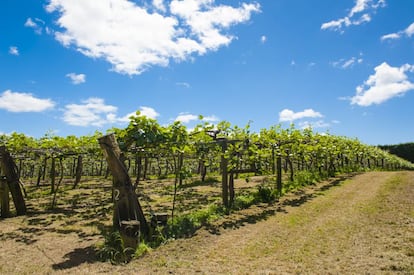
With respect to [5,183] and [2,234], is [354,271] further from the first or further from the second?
[5,183]

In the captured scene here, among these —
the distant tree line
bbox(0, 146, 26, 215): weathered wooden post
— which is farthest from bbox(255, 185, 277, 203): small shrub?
the distant tree line

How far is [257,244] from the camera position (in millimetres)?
5441

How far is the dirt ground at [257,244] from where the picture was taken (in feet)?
14.3

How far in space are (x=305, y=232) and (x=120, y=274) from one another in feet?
14.2

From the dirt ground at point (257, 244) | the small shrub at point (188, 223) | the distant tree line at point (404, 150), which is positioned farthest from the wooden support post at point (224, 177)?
the distant tree line at point (404, 150)

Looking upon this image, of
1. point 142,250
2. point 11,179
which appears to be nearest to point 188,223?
point 142,250

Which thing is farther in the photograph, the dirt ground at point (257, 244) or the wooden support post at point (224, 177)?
the wooden support post at point (224, 177)

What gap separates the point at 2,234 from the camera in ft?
23.3

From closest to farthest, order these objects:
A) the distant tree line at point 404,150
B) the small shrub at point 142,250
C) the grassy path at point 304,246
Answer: the grassy path at point 304,246
the small shrub at point 142,250
the distant tree line at point 404,150

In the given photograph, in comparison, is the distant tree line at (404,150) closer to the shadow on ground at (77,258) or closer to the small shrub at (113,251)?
the small shrub at (113,251)

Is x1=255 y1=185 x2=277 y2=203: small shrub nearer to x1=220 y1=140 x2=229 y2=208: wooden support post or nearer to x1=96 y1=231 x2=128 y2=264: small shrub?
x1=220 y1=140 x2=229 y2=208: wooden support post

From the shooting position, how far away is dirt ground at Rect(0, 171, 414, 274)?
4359mm

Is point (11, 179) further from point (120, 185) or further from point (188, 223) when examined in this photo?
point (188, 223)

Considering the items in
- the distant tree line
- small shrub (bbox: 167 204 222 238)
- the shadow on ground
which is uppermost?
the distant tree line
